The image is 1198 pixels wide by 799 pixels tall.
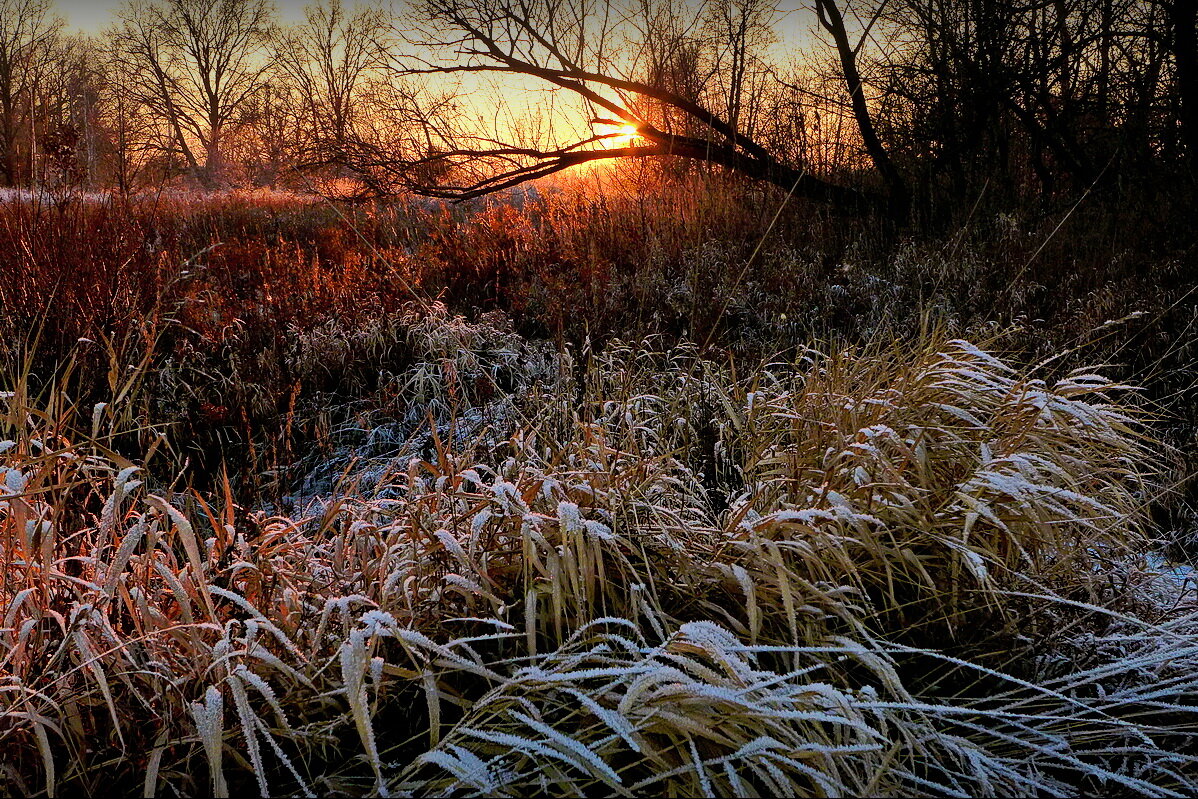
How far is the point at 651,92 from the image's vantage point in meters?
7.41

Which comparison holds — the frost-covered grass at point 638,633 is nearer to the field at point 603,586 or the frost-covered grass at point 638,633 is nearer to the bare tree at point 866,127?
the field at point 603,586

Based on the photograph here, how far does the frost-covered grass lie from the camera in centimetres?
125

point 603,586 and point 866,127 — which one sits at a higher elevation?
point 866,127

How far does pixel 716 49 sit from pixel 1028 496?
794 centimetres

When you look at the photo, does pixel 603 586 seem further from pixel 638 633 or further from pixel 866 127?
pixel 866 127

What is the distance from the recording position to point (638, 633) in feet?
4.71

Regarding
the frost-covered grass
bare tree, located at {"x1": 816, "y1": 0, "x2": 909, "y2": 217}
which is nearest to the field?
the frost-covered grass

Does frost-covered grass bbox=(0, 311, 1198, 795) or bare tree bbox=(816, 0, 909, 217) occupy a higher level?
bare tree bbox=(816, 0, 909, 217)

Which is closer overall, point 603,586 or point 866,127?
point 603,586

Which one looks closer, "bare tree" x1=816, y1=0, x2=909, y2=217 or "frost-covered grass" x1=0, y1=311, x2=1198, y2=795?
"frost-covered grass" x1=0, y1=311, x2=1198, y2=795

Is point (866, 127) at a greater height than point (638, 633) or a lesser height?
greater

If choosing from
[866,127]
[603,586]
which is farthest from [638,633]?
[866,127]

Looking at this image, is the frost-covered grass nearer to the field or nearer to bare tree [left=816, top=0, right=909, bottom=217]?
the field

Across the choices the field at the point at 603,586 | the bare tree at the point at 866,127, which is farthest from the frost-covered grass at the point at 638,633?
the bare tree at the point at 866,127
